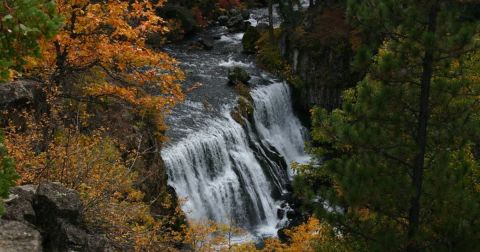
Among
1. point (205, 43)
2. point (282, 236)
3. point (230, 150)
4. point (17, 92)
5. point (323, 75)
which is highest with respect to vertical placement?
point (17, 92)

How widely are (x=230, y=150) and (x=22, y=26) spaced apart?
1819cm

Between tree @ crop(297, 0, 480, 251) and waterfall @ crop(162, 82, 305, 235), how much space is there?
10.2 meters

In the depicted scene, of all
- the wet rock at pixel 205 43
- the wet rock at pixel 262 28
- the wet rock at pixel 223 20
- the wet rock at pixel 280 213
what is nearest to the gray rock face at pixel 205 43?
the wet rock at pixel 205 43

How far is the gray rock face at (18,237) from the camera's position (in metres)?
6.85

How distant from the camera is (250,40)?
34000 mm

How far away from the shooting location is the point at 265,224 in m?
20.9

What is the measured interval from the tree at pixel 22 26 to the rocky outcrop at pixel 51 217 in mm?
3599

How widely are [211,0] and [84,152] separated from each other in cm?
3460

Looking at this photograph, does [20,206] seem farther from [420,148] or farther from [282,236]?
[282,236]

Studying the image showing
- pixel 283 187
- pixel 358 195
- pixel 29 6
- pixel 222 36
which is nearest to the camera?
pixel 29 6

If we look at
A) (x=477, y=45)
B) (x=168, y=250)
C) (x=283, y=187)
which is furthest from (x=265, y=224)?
(x=477, y=45)

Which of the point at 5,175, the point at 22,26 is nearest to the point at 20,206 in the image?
the point at 5,175

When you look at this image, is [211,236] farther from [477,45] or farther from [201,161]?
[477,45]

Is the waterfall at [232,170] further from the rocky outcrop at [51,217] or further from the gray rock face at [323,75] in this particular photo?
the rocky outcrop at [51,217]
